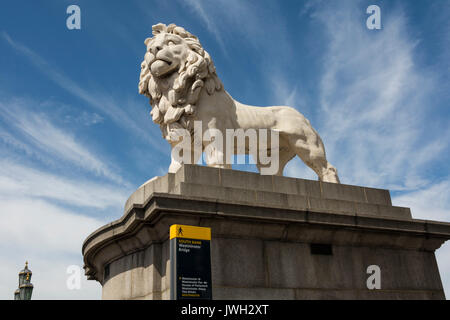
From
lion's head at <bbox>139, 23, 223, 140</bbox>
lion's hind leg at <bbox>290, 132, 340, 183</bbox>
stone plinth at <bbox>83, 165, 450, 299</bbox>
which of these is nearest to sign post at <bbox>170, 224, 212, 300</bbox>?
stone plinth at <bbox>83, 165, 450, 299</bbox>

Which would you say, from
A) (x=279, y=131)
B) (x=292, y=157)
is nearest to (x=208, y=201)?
(x=279, y=131)

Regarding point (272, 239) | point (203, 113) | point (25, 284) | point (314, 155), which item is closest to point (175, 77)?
point (203, 113)

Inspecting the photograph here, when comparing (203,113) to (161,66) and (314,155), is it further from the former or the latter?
(314,155)

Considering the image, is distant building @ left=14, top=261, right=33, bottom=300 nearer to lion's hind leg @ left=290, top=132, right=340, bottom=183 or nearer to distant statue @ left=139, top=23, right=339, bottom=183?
distant statue @ left=139, top=23, right=339, bottom=183

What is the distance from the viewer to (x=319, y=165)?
1008cm

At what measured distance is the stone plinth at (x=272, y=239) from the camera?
7469mm

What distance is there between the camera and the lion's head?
31.2 ft

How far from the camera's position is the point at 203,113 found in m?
9.54

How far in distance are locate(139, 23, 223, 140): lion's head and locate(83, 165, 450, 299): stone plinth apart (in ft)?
5.78

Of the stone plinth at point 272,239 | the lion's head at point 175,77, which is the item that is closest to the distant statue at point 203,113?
the lion's head at point 175,77

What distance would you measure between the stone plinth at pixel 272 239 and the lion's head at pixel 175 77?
1.76 m
